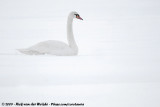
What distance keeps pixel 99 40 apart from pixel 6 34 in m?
2.35

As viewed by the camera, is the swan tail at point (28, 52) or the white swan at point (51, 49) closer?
the white swan at point (51, 49)

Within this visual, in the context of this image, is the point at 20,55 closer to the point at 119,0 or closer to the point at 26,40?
the point at 26,40

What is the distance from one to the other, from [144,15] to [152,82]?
31.2 ft

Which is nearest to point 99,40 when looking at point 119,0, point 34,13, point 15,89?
point 15,89

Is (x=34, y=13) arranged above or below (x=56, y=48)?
above

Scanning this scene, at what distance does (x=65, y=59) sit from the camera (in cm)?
766

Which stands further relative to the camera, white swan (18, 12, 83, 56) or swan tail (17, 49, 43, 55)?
swan tail (17, 49, 43, 55)

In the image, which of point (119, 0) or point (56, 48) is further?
point (119, 0)

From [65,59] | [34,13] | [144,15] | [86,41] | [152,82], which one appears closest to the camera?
[152,82]

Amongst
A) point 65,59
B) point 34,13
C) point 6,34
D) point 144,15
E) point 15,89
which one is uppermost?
point 34,13

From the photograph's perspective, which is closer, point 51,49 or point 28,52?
point 51,49

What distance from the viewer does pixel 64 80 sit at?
243 inches

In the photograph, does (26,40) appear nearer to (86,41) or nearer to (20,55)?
(86,41)

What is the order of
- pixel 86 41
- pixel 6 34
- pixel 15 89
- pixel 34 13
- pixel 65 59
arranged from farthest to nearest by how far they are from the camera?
pixel 34 13
pixel 6 34
pixel 86 41
pixel 65 59
pixel 15 89
